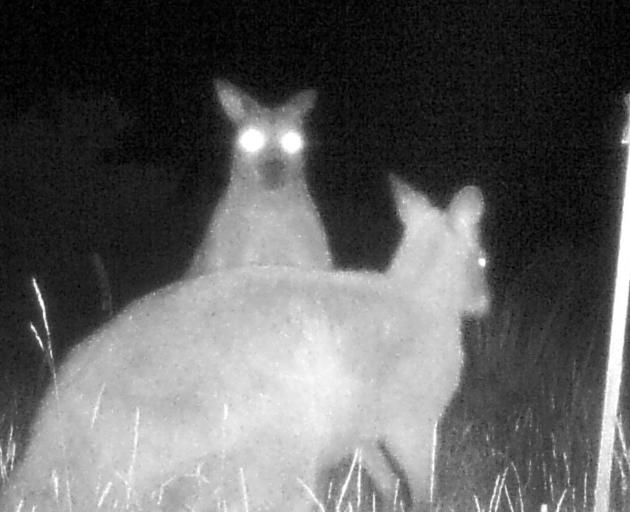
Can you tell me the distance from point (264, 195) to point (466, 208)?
1.47m

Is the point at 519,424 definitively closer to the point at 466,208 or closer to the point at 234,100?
the point at 466,208

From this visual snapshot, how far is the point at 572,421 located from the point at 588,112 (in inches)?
123

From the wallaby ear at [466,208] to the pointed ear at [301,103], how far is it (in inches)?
59.6

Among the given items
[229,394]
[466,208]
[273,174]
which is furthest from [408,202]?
[273,174]

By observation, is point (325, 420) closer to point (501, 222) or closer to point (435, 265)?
point (435, 265)

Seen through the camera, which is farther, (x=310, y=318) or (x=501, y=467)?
(x=501, y=467)

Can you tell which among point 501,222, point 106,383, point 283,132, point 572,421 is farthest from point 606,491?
point 501,222

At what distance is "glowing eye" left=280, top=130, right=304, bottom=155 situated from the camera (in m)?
5.01

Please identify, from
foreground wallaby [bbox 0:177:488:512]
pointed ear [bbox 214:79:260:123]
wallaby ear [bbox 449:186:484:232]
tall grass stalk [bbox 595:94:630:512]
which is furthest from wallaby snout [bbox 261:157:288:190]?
tall grass stalk [bbox 595:94:630:512]

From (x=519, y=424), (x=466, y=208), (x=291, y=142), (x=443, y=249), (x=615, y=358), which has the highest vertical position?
(x=291, y=142)

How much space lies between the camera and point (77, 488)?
2.76 meters

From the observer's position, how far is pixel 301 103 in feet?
16.7

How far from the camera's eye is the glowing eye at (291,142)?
501 cm

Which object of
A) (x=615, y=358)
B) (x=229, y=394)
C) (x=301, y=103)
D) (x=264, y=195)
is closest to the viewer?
(x=615, y=358)
